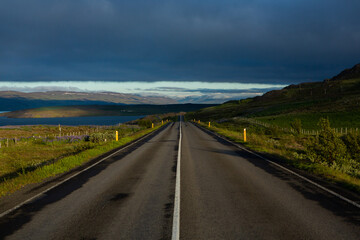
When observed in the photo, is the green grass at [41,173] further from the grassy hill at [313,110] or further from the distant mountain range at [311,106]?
the distant mountain range at [311,106]

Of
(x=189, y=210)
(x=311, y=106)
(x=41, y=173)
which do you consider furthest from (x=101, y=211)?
(x=311, y=106)

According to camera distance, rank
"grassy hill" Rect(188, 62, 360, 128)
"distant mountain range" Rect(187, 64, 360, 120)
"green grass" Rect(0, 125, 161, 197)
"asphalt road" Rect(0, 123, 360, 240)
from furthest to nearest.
A: "distant mountain range" Rect(187, 64, 360, 120) < "grassy hill" Rect(188, 62, 360, 128) < "green grass" Rect(0, 125, 161, 197) < "asphalt road" Rect(0, 123, 360, 240)

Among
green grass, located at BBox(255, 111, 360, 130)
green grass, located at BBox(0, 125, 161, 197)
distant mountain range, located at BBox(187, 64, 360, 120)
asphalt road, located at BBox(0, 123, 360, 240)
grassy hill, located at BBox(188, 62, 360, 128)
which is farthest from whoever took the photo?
distant mountain range, located at BBox(187, 64, 360, 120)

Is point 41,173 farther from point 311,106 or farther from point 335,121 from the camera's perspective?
point 311,106

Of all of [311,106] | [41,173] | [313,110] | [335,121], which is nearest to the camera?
[41,173]

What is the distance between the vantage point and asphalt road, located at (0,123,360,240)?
525 cm

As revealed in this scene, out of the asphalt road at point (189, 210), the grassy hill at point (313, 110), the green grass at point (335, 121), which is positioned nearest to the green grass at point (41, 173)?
the asphalt road at point (189, 210)

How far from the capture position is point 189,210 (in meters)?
6.50

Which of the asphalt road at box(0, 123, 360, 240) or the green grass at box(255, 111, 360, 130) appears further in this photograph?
the green grass at box(255, 111, 360, 130)

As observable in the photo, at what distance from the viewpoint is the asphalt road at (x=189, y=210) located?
525 cm

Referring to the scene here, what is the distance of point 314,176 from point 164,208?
658cm

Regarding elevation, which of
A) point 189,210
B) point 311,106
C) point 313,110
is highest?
point 311,106

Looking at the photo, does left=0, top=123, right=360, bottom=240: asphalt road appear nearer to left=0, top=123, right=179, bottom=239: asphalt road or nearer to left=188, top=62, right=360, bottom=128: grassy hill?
left=0, top=123, right=179, bottom=239: asphalt road

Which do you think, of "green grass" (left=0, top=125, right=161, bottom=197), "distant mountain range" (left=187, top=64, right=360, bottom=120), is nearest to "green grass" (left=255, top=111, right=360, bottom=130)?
"distant mountain range" (left=187, top=64, right=360, bottom=120)
